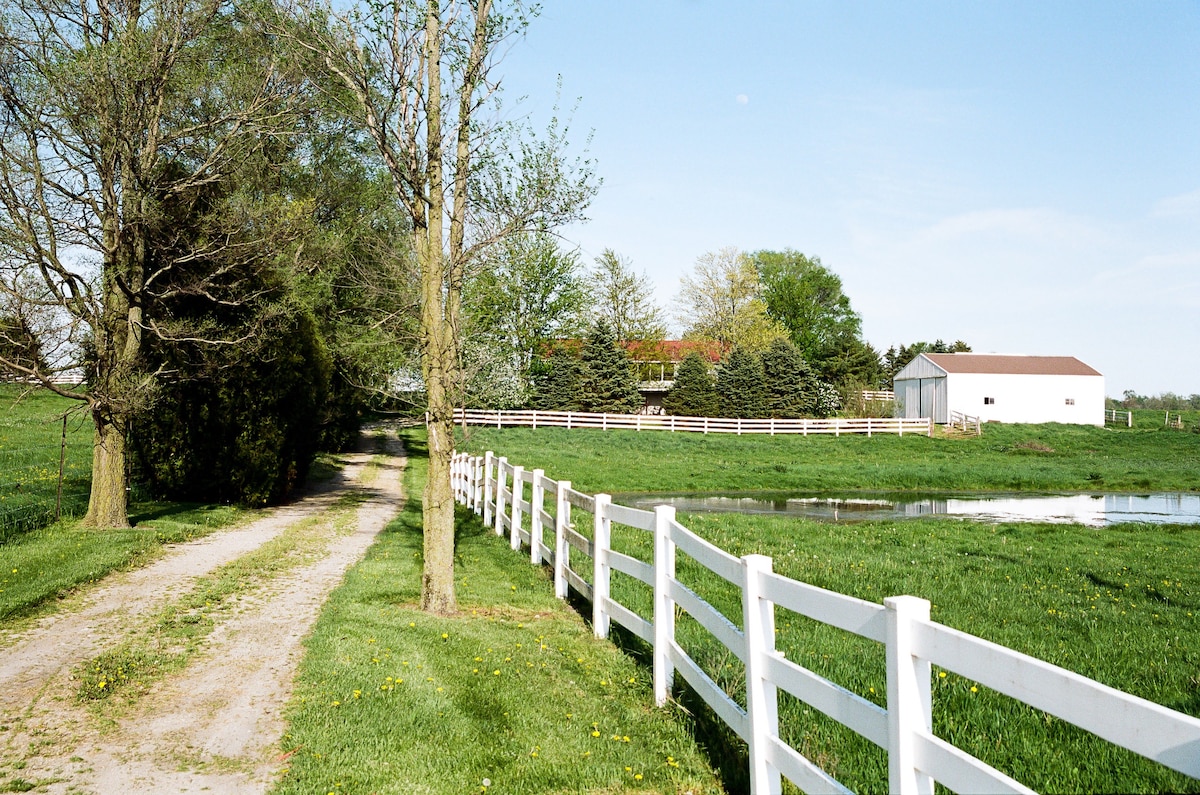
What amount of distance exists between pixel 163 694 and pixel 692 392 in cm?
5136

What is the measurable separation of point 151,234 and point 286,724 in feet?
40.2

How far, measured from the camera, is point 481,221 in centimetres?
948

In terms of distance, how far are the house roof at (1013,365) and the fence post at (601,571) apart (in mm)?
54265

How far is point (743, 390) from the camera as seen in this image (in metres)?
56.9

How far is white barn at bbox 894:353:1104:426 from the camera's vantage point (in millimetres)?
58031

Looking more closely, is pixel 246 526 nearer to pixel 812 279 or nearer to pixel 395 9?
pixel 395 9

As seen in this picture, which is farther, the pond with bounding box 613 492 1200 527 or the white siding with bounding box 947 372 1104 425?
the white siding with bounding box 947 372 1104 425

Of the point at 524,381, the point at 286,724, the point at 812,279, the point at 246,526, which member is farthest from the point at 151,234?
the point at 812,279

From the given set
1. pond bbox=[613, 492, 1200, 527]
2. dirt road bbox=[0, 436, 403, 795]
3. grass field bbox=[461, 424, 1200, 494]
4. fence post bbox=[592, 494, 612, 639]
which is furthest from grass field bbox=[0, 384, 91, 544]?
pond bbox=[613, 492, 1200, 527]

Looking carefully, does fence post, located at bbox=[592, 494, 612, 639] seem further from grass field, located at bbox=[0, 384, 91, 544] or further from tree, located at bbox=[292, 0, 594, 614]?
grass field, located at bbox=[0, 384, 91, 544]

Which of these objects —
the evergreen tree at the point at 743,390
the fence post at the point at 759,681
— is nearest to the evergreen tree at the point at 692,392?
the evergreen tree at the point at 743,390

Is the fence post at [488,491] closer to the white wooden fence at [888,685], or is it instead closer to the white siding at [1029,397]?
the white wooden fence at [888,685]

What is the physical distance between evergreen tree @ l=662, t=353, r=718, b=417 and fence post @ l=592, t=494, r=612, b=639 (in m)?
48.7

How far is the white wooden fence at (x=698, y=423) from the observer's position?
50000mm
